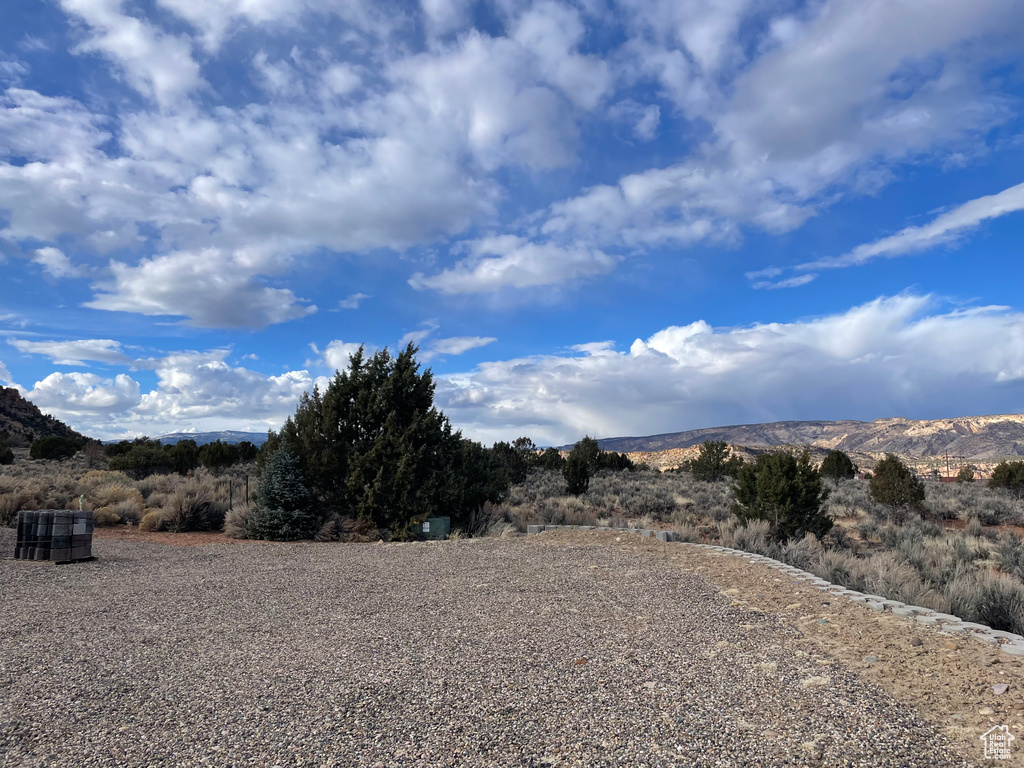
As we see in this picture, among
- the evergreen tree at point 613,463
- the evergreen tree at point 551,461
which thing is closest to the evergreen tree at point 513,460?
the evergreen tree at point 551,461

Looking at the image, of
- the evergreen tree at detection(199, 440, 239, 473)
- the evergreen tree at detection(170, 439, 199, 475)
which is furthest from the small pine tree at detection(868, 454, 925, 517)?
the evergreen tree at detection(170, 439, 199, 475)

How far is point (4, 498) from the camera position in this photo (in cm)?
1549

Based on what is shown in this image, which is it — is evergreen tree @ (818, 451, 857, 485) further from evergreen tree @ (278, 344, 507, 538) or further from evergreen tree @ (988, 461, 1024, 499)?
evergreen tree @ (278, 344, 507, 538)

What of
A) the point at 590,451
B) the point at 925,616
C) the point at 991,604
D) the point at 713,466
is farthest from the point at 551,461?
the point at 925,616

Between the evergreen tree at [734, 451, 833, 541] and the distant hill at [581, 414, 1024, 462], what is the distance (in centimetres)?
6862

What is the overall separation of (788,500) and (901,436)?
107 meters

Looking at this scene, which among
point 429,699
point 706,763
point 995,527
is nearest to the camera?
point 706,763

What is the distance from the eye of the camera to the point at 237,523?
14477 mm

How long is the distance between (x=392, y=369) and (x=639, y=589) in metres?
9.57

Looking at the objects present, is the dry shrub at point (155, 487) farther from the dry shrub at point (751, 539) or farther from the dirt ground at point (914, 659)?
the dirt ground at point (914, 659)

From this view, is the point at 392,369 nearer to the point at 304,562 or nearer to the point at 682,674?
the point at 304,562

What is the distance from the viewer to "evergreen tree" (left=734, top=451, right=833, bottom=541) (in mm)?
14279

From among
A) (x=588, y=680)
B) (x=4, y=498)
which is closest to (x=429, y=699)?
(x=588, y=680)

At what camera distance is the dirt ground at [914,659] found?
3.87 m
